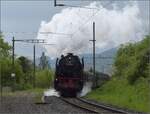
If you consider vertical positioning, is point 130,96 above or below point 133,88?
below

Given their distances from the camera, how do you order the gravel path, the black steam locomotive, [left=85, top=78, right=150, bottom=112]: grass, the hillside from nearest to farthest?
the gravel path, [left=85, top=78, right=150, bottom=112]: grass, the hillside, the black steam locomotive

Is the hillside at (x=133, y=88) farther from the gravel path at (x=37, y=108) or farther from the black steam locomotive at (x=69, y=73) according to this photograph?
the gravel path at (x=37, y=108)

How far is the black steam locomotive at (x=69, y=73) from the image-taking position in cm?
4584

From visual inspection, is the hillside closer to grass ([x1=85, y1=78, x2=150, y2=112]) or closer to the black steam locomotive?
grass ([x1=85, y1=78, x2=150, y2=112])

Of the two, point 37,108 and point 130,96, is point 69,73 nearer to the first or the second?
point 130,96

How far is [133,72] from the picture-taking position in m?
50.5

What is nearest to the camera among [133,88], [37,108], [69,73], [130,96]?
[37,108]

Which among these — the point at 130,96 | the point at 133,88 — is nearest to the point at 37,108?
the point at 130,96

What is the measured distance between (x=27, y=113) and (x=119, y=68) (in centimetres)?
5618

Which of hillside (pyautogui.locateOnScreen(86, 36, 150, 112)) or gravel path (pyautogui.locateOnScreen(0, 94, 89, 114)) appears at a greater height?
hillside (pyautogui.locateOnScreen(86, 36, 150, 112))

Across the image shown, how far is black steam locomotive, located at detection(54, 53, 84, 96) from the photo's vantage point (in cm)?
4584

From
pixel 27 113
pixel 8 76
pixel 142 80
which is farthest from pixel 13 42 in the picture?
pixel 27 113

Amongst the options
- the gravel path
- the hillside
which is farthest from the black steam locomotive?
the gravel path

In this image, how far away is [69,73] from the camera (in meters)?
46.4
